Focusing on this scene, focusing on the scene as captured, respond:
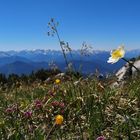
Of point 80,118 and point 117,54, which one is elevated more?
point 117,54

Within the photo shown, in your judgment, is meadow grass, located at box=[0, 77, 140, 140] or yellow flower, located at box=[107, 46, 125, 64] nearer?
yellow flower, located at box=[107, 46, 125, 64]

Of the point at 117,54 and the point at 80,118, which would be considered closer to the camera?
the point at 117,54

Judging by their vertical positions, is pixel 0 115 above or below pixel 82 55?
below

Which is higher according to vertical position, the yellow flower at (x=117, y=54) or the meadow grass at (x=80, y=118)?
the yellow flower at (x=117, y=54)

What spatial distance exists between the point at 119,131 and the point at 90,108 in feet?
3.12

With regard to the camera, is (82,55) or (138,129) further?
(82,55)

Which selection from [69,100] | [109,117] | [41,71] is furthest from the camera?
[41,71]

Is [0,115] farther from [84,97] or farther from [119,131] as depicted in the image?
[119,131]

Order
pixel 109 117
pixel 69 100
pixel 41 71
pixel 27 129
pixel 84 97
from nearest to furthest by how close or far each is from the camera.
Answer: pixel 27 129 → pixel 109 117 → pixel 84 97 → pixel 69 100 → pixel 41 71

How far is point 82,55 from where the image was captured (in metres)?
6.64

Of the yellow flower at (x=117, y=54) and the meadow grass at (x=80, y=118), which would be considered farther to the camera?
the meadow grass at (x=80, y=118)

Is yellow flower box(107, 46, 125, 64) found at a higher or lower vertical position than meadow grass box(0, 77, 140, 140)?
higher

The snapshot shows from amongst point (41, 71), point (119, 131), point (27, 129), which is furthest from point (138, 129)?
point (41, 71)

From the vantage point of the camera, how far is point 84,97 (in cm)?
582
